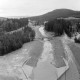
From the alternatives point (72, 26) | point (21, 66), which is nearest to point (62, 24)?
point (72, 26)

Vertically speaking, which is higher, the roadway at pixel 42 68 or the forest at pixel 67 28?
the forest at pixel 67 28

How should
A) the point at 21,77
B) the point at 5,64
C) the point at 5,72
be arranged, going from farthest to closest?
the point at 5,64
the point at 5,72
the point at 21,77

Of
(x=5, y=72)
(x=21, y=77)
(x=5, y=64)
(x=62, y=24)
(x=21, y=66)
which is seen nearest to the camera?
(x=21, y=77)

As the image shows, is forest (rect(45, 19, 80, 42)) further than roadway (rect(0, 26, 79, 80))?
Yes

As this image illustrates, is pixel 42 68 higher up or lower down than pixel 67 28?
lower down

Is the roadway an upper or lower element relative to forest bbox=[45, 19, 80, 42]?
lower

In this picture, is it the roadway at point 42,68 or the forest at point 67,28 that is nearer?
the roadway at point 42,68

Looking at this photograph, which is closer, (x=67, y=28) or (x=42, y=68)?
(x=42, y=68)

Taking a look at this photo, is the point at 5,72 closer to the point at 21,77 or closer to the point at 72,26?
the point at 21,77

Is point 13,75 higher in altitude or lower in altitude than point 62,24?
lower

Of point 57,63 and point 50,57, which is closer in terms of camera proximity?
point 57,63
